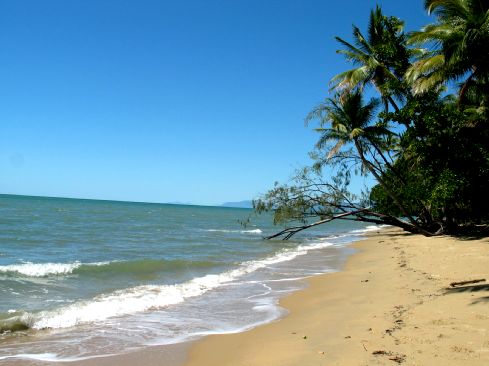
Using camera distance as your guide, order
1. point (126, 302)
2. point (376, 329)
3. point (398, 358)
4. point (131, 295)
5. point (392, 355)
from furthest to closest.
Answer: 1. point (131, 295)
2. point (126, 302)
3. point (376, 329)
4. point (392, 355)
5. point (398, 358)

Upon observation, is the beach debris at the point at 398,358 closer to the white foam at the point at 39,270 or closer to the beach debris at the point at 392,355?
the beach debris at the point at 392,355

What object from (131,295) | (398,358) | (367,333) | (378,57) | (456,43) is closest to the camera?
(398,358)

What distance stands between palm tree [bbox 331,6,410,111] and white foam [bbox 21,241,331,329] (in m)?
13.3

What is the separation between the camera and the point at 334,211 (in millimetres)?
25609

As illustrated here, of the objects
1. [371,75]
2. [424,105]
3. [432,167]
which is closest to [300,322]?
[432,167]

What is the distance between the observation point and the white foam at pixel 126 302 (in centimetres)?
780

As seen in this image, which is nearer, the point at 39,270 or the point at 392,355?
the point at 392,355

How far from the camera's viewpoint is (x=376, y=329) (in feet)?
20.0

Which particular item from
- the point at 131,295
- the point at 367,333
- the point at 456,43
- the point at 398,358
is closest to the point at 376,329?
the point at 367,333

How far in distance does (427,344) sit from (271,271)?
32.0 feet

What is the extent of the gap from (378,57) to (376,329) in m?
18.8

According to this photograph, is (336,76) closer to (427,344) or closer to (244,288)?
(244,288)

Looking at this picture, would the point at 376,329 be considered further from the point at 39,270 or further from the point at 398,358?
the point at 39,270

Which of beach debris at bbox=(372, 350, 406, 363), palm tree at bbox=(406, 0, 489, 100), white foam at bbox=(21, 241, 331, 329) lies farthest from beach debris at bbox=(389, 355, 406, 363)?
palm tree at bbox=(406, 0, 489, 100)
